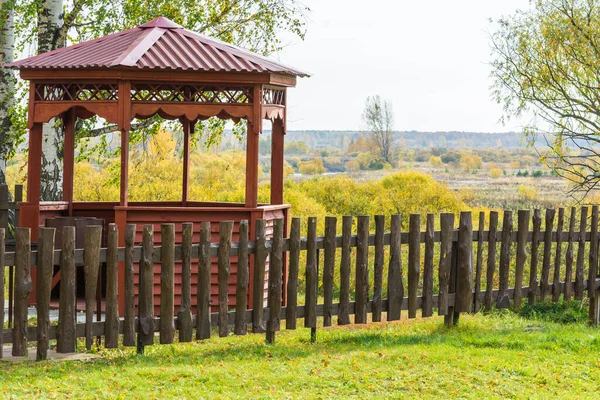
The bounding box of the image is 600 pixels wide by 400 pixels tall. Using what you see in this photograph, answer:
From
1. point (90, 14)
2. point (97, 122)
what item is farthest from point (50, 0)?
point (97, 122)

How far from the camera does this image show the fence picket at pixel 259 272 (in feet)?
30.4

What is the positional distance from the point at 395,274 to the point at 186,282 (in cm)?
262

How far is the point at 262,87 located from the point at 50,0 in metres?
6.98

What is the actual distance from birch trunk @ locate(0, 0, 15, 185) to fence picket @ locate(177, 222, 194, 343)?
8.23 m

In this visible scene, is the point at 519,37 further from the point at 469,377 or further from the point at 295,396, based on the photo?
the point at 295,396

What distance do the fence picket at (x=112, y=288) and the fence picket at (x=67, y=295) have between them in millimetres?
332

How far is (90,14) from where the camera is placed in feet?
55.3

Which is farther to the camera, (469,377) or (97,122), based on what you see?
(97,122)

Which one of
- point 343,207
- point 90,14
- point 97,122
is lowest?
point 343,207

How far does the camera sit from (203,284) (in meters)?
8.96

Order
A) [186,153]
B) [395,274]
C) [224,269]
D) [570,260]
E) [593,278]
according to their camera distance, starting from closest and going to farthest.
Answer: [224,269], [395,274], [570,260], [593,278], [186,153]

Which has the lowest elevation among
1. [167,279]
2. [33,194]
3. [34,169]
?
[167,279]

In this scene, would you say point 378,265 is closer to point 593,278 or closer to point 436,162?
point 593,278

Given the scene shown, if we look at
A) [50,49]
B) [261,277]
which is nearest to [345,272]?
[261,277]
